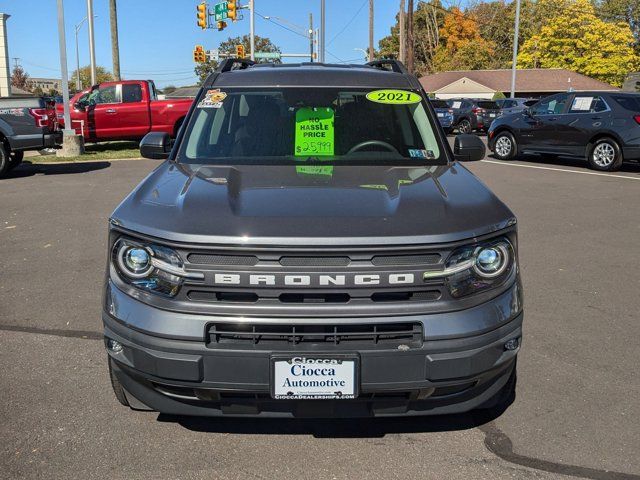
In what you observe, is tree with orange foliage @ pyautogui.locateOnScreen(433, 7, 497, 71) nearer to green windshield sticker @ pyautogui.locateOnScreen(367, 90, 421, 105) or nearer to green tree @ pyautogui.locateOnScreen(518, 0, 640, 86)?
green tree @ pyautogui.locateOnScreen(518, 0, 640, 86)

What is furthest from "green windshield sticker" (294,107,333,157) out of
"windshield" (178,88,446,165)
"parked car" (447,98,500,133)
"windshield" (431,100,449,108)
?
"windshield" (431,100,449,108)

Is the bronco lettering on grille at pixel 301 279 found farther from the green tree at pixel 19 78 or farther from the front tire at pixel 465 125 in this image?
the green tree at pixel 19 78

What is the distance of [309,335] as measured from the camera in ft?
8.71

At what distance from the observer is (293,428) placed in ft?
10.9

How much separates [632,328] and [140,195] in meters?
3.72

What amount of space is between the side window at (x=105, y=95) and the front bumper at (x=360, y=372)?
17148 mm

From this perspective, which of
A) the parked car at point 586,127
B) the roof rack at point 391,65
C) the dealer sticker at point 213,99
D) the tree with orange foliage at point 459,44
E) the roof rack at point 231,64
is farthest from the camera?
the tree with orange foliage at point 459,44

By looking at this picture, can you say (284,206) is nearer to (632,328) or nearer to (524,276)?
(632,328)

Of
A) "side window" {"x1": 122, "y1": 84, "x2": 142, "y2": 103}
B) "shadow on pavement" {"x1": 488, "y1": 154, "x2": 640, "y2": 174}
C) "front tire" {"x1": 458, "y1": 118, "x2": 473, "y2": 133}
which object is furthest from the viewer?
"front tire" {"x1": 458, "y1": 118, "x2": 473, "y2": 133}

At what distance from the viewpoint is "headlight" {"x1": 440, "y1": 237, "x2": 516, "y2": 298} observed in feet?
9.00

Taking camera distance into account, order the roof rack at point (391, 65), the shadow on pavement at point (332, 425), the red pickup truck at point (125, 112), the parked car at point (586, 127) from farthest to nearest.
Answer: the red pickup truck at point (125, 112) < the parked car at point (586, 127) < the roof rack at point (391, 65) < the shadow on pavement at point (332, 425)

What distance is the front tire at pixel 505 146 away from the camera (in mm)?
17031

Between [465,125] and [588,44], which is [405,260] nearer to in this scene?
[465,125]

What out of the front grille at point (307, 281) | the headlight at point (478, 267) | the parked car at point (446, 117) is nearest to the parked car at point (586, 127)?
the parked car at point (446, 117)
